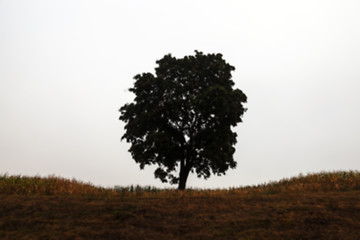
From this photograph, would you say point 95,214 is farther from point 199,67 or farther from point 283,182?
point 199,67

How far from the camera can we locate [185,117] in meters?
27.7

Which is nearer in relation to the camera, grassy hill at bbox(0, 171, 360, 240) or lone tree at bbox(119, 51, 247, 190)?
grassy hill at bbox(0, 171, 360, 240)

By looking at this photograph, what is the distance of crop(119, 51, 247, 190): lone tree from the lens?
2581 centimetres

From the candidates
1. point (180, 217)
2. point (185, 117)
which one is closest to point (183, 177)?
point (185, 117)

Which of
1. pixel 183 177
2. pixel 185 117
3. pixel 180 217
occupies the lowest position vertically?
pixel 180 217

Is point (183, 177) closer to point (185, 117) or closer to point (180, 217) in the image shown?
point (185, 117)

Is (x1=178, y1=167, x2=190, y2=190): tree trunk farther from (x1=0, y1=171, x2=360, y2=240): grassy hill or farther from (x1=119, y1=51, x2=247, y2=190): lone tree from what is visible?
(x1=0, y1=171, x2=360, y2=240): grassy hill

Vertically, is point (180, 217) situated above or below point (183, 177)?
below

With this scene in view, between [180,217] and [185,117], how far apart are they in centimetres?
1611

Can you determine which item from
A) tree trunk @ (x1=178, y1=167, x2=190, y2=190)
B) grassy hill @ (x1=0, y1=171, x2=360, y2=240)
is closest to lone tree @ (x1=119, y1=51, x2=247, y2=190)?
tree trunk @ (x1=178, y1=167, x2=190, y2=190)

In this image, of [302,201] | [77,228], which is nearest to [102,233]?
[77,228]

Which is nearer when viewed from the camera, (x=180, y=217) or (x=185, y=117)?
(x=180, y=217)

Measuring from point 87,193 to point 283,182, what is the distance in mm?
13475

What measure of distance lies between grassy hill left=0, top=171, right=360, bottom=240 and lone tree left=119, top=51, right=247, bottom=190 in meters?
10.7
